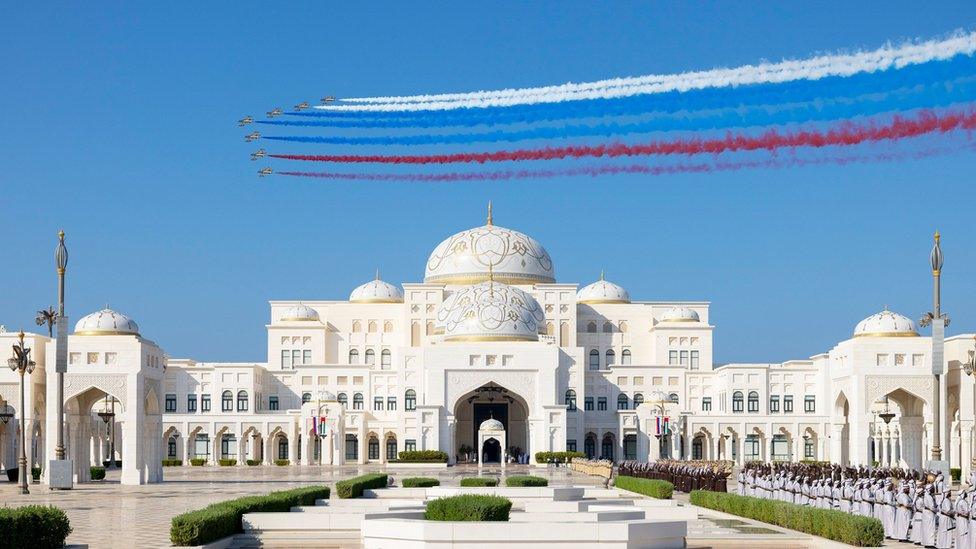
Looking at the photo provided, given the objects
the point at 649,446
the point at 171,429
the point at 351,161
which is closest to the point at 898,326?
the point at 649,446

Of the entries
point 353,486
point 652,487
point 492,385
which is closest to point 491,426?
point 492,385

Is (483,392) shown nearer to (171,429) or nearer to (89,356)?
(171,429)

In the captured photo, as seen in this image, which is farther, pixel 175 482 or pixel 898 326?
pixel 898 326

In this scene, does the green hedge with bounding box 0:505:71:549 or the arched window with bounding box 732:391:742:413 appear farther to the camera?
the arched window with bounding box 732:391:742:413

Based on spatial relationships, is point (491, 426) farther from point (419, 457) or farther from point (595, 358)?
point (595, 358)

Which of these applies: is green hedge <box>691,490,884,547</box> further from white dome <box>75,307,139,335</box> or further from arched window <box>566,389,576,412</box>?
arched window <box>566,389,576,412</box>

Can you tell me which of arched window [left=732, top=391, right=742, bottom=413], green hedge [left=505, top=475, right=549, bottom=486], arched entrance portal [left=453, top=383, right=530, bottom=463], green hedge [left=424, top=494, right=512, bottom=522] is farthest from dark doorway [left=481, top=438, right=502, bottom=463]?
green hedge [left=424, top=494, right=512, bottom=522]
